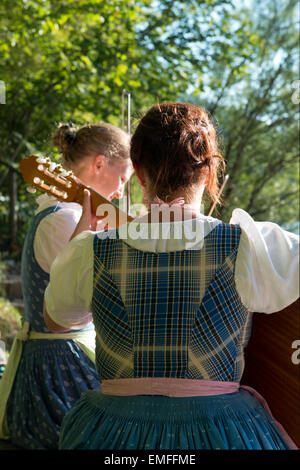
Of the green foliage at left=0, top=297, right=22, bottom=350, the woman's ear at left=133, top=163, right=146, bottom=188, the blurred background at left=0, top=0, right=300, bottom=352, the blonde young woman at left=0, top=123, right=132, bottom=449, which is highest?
the blurred background at left=0, top=0, right=300, bottom=352

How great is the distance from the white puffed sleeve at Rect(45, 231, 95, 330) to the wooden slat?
0.42m

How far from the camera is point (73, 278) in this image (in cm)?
133

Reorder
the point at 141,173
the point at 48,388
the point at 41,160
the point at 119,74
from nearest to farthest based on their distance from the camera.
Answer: the point at 141,173 < the point at 41,160 < the point at 48,388 < the point at 119,74

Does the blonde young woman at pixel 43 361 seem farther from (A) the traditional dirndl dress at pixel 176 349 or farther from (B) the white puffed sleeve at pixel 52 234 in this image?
(A) the traditional dirndl dress at pixel 176 349

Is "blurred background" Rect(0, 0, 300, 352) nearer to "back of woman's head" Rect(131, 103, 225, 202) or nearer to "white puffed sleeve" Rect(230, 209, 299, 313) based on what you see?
"back of woman's head" Rect(131, 103, 225, 202)

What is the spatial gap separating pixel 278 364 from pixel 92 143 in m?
1.38

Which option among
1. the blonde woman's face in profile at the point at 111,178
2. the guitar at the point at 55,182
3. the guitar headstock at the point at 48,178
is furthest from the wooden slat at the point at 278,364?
the blonde woman's face in profile at the point at 111,178

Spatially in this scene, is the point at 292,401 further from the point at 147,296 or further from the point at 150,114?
the point at 150,114

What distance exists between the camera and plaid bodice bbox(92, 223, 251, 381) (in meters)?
1.23

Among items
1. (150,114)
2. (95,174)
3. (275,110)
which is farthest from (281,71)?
(150,114)

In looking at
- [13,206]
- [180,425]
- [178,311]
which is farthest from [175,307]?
[13,206]

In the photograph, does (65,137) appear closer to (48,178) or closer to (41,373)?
(48,178)

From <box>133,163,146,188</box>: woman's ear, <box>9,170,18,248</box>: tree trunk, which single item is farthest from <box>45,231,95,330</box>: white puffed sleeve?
<box>9,170,18,248</box>: tree trunk

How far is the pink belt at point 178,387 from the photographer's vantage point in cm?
124
